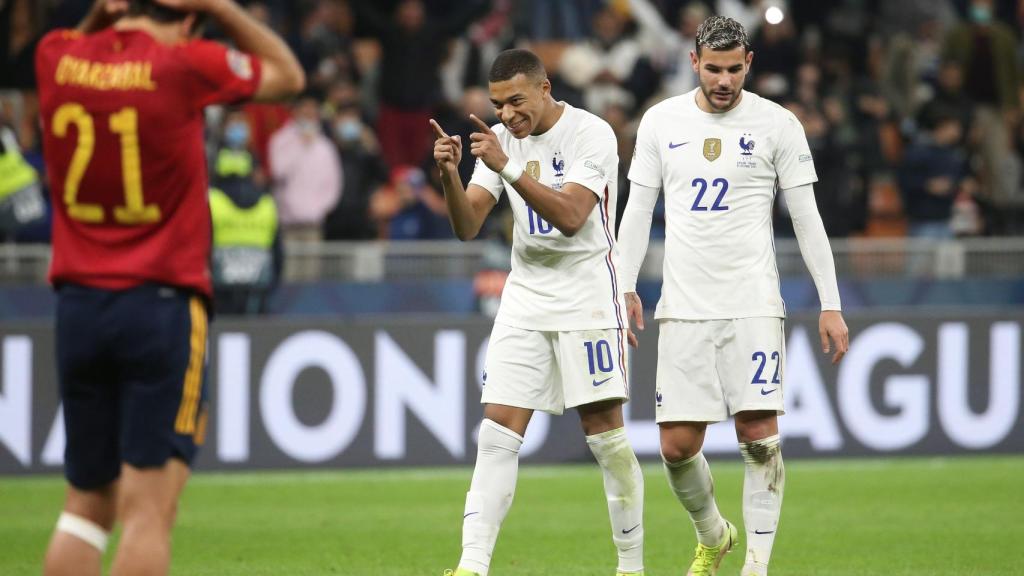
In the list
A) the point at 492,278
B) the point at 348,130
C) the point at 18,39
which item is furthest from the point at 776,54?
the point at 18,39

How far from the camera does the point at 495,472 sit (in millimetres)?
6668

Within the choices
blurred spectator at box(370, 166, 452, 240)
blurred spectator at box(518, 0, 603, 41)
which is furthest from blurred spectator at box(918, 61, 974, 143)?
blurred spectator at box(370, 166, 452, 240)

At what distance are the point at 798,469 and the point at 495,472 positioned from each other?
6249mm

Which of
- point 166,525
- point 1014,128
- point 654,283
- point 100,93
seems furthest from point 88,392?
point 1014,128

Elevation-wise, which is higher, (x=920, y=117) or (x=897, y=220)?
(x=920, y=117)

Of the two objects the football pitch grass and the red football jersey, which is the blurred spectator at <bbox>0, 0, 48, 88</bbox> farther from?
the red football jersey

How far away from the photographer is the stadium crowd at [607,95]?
15.5 meters

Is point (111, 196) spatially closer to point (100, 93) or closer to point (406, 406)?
point (100, 93)

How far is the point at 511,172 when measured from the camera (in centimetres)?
636

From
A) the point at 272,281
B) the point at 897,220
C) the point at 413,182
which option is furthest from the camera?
the point at 897,220

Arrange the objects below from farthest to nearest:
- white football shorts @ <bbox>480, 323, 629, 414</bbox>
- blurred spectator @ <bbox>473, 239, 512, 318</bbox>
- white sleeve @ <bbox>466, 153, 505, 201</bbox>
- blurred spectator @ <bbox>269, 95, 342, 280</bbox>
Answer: blurred spectator @ <bbox>269, 95, 342, 280</bbox> → blurred spectator @ <bbox>473, 239, 512, 318</bbox> → white sleeve @ <bbox>466, 153, 505, 201</bbox> → white football shorts @ <bbox>480, 323, 629, 414</bbox>

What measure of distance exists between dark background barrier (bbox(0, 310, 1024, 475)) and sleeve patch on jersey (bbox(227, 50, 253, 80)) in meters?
7.61

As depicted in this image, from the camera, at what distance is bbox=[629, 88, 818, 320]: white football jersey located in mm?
7055

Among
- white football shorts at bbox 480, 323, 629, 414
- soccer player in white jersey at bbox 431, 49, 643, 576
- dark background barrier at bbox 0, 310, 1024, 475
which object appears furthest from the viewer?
dark background barrier at bbox 0, 310, 1024, 475
